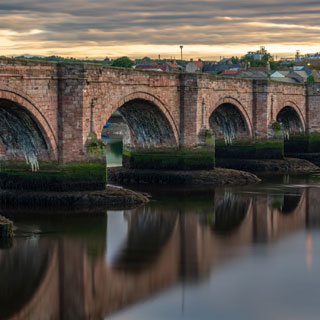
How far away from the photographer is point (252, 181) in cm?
4300

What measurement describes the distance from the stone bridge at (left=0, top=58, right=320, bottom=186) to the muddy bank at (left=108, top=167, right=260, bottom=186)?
45.2 inches

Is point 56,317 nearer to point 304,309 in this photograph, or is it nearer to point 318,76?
point 304,309

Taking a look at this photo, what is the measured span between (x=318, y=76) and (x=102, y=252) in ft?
309

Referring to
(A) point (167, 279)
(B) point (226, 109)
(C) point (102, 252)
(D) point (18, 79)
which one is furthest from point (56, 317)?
(B) point (226, 109)

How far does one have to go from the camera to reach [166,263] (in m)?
24.7

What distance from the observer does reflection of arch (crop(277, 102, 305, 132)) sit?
58094mm

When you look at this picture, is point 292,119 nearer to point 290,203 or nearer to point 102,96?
point 290,203

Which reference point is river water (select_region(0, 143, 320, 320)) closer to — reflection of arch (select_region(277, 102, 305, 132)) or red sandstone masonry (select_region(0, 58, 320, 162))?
red sandstone masonry (select_region(0, 58, 320, 162))

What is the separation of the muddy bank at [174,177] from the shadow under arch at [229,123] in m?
7.92

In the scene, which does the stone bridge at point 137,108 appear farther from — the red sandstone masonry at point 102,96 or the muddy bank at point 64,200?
the muddy bank at point 64,200

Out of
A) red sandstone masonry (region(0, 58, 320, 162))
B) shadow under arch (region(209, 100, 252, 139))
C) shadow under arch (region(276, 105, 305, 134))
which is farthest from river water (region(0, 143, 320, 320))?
shadow under arch (region(276, 105, 305, 134))

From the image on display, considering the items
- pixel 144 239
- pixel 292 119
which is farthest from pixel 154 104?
pixel 292 119

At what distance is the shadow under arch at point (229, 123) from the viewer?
49594 mm

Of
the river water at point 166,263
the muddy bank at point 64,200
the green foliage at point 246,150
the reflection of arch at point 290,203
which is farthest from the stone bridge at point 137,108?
the reflection of arch at point 290,203
